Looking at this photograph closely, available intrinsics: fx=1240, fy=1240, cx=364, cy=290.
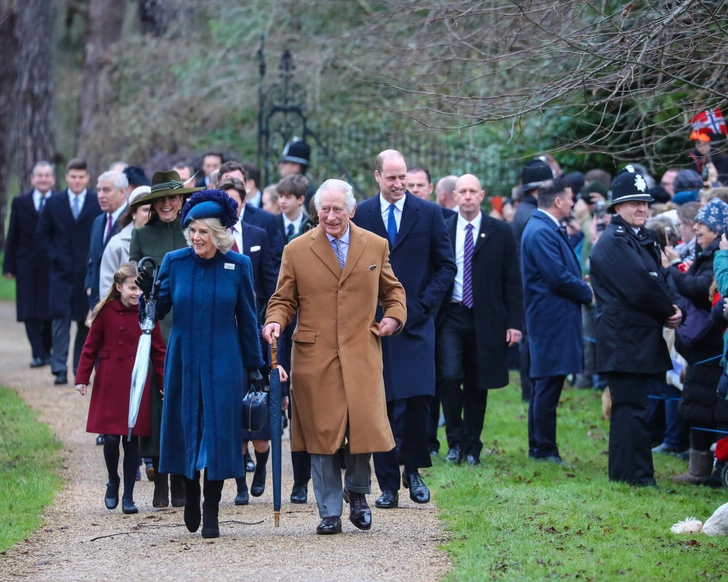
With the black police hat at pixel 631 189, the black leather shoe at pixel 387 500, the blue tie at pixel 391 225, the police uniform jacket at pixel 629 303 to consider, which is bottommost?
the black leather shoe at pixel 387 500

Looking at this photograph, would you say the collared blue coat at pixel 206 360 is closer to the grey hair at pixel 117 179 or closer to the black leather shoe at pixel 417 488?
the black leather shoe at pixel 417 488

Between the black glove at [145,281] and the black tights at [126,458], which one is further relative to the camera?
the black tights at [126,458]

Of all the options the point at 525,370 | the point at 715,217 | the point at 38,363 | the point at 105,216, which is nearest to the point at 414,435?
the point at 715,217

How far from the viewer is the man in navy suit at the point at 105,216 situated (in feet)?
36.2

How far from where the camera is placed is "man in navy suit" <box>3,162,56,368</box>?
15.0 metres

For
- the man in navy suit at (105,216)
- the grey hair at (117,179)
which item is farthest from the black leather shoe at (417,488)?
the grey hair at (117,179)

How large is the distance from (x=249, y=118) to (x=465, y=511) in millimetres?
16409

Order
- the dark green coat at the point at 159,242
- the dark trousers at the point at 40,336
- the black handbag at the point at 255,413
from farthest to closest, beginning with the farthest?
the dark trousers at the point at 40,336, the dark green coat at the point at 159,242, the black handbag at the point at 255,413

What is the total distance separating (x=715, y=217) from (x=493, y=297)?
1.90 meters

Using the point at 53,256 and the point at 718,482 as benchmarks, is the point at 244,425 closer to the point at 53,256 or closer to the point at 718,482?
the point at 718,482

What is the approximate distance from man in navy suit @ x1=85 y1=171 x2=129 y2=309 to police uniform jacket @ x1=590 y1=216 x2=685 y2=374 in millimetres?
4397

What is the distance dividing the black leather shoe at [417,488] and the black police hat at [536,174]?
404cm

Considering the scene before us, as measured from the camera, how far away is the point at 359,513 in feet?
24.0

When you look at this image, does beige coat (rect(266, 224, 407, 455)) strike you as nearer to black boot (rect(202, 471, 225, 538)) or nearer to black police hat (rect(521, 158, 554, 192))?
black boot (rect(202, 471, 225, 538))
